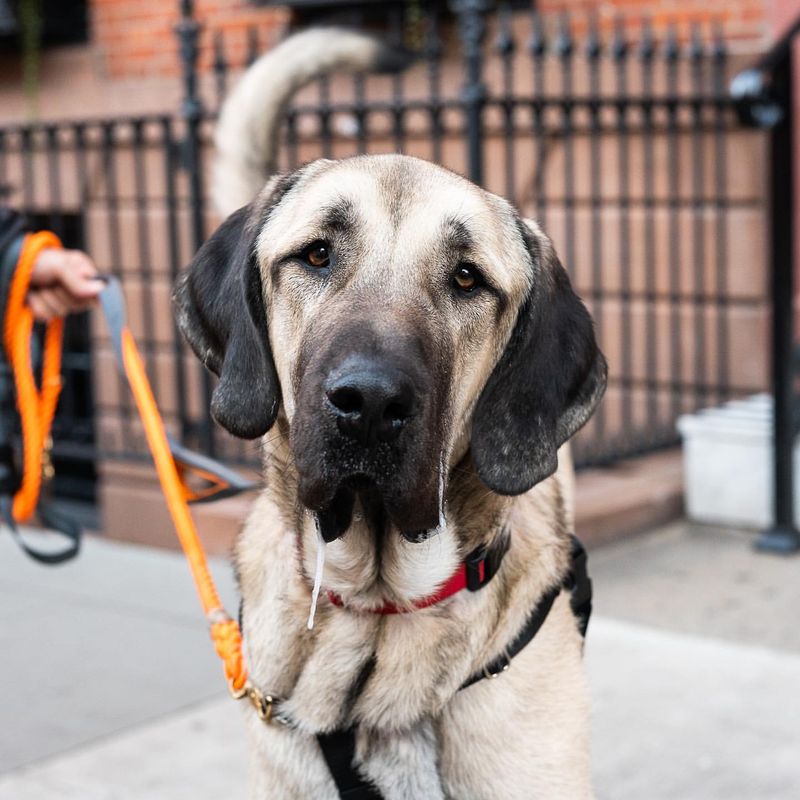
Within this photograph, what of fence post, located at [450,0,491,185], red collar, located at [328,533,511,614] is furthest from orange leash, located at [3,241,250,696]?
fence post, located at [450,0,491,185]

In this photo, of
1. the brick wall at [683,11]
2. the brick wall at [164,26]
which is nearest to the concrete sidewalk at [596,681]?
the brick wall at [683,11]

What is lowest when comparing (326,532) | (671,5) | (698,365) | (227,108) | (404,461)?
(698,365)

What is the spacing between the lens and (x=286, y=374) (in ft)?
9.12

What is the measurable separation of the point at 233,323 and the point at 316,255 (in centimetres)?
24

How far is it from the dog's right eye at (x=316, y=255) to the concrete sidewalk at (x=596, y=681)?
1.99 m

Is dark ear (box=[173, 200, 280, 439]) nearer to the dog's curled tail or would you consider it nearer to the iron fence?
the dog's curled tail

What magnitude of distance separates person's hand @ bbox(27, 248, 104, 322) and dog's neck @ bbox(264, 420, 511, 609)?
3.30 ft

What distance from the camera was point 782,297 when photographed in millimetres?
6141

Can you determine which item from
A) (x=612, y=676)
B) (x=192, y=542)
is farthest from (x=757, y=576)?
(x=192, y=542)

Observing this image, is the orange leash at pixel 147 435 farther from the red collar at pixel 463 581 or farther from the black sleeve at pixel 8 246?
the red collar at pixel 463 581

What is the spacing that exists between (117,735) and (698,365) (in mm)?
3722

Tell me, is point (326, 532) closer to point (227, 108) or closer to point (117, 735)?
point (117, 735)

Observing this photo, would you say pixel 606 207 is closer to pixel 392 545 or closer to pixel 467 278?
pixel 467 278

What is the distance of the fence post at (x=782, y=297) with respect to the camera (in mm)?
6109
